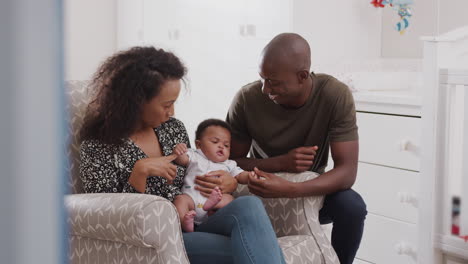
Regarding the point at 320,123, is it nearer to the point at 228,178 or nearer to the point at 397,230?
the point at 228,178

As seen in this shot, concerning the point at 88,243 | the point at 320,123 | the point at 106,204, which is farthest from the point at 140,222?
the point at 320,123

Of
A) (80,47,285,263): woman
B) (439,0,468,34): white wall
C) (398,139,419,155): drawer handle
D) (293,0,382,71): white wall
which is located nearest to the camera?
(80,47,285,263): woman

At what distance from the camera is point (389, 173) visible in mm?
2486

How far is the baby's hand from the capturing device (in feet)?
5.71

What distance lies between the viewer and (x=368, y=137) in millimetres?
2551

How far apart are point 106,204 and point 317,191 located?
601mm

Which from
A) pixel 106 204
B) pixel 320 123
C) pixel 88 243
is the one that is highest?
pixel 320 123

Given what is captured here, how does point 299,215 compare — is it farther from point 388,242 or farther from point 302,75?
point 388,242

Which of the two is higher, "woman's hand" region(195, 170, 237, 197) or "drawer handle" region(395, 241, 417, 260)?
"woman's hand" region(195, 170, 237, 197)

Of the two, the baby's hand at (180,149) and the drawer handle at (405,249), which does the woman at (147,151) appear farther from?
the drawer handle at (405,249)

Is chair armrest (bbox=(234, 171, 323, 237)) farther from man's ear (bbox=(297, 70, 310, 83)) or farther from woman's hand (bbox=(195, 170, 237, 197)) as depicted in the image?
man's ear (bbox=(297, 70, 310, 83))

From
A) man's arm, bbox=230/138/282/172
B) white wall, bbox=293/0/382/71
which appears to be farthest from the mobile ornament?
man's arm, bbox=230/138/282/172

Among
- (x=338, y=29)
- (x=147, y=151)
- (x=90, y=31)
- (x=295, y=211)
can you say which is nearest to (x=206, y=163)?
(x=147, y=151)

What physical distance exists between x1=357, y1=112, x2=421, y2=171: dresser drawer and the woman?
91 centimetres
